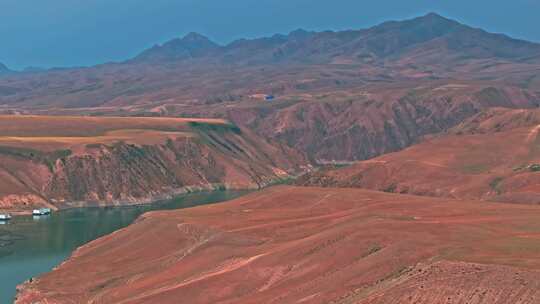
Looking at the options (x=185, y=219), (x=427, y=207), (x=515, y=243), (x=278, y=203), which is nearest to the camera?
(x=515, y=243)

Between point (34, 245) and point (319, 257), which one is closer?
point (319, 257)

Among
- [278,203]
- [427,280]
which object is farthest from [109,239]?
[427,280]

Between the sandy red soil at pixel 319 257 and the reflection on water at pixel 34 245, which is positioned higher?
the sandy red soil at pixel 319 257

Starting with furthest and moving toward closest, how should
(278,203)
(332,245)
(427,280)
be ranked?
(278,203) < (332,245) < (427,280)

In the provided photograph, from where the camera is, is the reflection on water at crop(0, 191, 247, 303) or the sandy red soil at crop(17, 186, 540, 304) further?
the reflection on water at crop(0, 191, 247, 303)

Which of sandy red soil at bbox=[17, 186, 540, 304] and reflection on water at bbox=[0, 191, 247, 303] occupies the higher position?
sandy red soil at bbox=[17, 186, 540, 304]

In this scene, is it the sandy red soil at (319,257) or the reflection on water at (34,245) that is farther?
the reflection on water at (34,245)

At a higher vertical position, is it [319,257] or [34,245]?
[319,257]

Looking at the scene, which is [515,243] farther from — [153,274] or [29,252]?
[29,252]
